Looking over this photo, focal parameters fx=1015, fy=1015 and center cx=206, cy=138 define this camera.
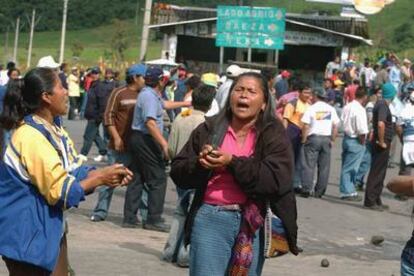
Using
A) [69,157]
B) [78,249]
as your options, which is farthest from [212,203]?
[78,249]

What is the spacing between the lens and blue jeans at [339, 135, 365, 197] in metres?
16.0

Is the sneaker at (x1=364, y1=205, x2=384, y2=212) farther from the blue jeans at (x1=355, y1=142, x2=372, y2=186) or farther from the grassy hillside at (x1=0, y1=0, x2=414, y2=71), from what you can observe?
the grassy hillside at (x1=0, y1=0, x2=414, y2=71)

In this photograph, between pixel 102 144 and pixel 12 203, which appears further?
pixel 102 144

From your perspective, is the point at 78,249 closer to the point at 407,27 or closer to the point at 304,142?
the point at 304,142

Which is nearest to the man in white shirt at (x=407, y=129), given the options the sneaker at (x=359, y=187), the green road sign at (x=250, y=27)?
the sneaker at (x=359, y=187)

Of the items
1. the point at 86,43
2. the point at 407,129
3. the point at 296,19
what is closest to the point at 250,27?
the point at 296,19

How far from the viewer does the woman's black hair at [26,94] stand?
18.1 feet

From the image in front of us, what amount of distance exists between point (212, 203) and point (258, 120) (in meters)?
0.56

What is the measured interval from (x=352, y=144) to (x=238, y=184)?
10.6 meters

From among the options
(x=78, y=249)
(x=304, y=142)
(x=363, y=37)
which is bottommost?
(x=78, y=249)

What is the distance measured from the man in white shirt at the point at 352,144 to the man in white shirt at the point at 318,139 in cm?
24

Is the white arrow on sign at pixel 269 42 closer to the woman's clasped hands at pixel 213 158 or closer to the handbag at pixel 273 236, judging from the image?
the handbag at pixel 273 236

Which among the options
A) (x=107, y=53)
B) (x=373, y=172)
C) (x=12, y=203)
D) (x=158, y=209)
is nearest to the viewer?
(x=12, y=203)

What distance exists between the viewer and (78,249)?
10.3 metres
